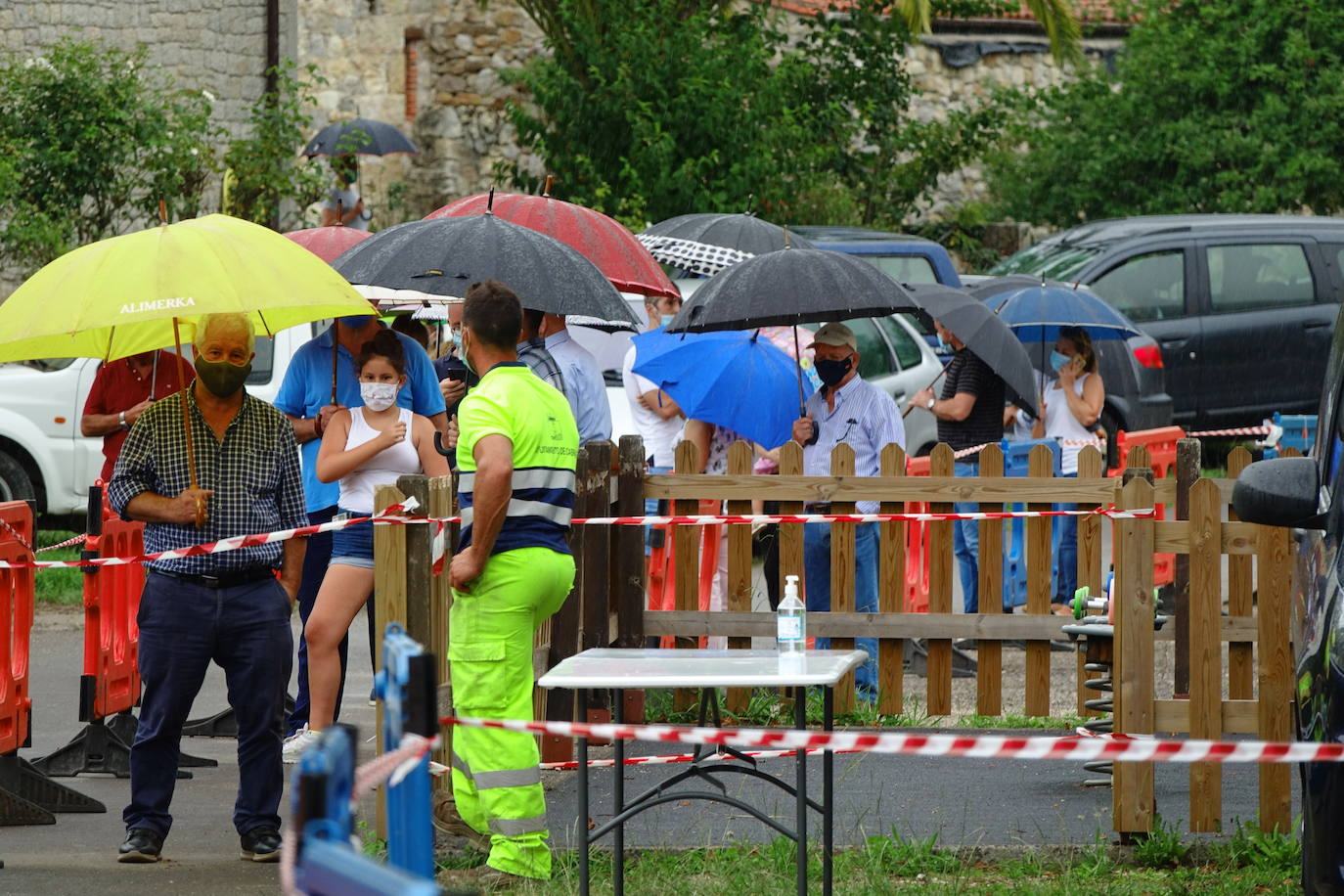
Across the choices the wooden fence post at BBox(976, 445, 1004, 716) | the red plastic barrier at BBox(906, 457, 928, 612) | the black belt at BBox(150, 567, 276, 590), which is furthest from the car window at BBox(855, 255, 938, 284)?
the black belt at BBox(150, 567, 276, 590)

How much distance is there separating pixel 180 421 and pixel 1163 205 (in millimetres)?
18418

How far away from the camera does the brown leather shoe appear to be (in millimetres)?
6398

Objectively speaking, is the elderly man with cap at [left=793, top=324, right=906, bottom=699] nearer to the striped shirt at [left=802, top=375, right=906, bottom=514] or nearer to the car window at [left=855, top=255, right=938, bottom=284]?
the striped shirt at [left=802, top=375, right=906, bottom=514]

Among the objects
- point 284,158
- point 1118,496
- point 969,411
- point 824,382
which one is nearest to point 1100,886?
A: point 1118,496

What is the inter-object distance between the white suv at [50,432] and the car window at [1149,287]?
7.32 metres

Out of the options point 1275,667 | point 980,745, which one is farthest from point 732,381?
point 980,745

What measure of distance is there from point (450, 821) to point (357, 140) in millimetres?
13184

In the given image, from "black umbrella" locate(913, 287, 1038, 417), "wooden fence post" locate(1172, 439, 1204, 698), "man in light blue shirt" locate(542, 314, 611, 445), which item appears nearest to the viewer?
"man in light blue shirt" locate(542, 314, 611, 445)

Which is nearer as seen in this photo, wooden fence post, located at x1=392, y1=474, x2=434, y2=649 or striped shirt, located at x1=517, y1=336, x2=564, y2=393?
wooden fence post, located at x1=392, y1=474, x2=434, y2=649

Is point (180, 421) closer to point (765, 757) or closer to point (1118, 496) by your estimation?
point (765, 757)

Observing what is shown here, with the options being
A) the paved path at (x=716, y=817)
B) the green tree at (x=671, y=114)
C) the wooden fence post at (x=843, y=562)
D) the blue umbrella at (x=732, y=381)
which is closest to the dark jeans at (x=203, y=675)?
the paved path at (x=716, y=817)

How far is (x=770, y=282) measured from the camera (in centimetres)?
858

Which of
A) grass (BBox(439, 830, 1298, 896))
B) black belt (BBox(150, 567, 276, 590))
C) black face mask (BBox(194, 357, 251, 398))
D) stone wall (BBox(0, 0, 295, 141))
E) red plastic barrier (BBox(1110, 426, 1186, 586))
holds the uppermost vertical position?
stone wall (BBox(0, 0, 295, 141))

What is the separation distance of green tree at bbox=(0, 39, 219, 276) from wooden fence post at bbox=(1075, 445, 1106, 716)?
28.0 ft
